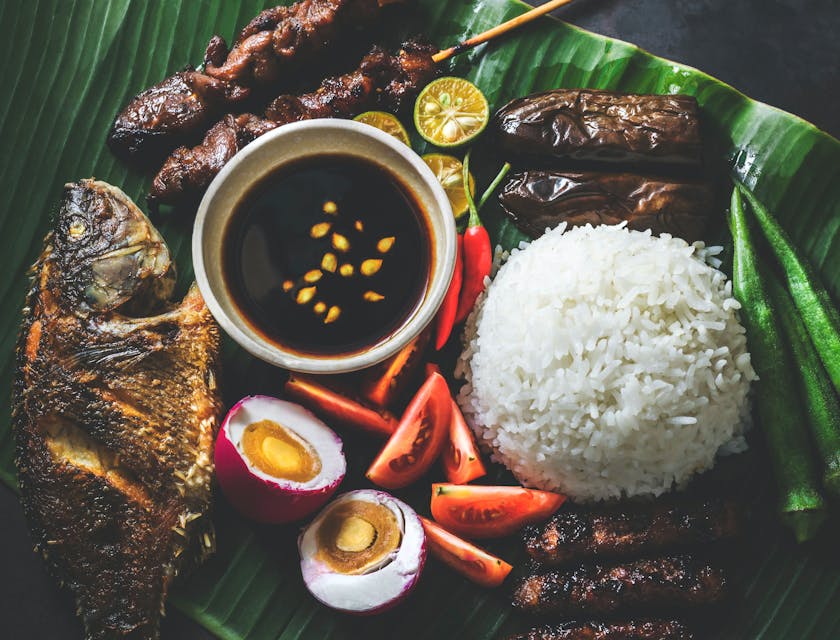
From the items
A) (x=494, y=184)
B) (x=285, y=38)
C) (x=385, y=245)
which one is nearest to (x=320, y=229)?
(x=385, y=245)

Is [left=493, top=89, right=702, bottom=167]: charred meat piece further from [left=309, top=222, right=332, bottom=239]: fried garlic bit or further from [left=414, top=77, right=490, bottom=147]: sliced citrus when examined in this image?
[left=309, top=222, right=332, bottom=239]: fried garlic bit

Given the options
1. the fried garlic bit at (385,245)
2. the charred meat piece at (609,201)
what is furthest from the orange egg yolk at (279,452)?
the charred meat piece at (609,201)

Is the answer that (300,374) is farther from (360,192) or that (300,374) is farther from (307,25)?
(307,25)

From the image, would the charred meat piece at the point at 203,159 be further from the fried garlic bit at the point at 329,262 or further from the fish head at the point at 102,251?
the fried garlic bit at the point at 329,262

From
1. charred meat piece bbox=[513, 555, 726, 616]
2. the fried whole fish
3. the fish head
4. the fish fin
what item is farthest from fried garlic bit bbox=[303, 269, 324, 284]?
charred meat piece bbox=[513, 555, 726, 616]

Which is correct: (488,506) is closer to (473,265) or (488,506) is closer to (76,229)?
(473,265)

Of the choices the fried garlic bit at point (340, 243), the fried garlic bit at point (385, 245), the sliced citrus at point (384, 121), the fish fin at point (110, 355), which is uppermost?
the sliced citrus at point (384, 121)
